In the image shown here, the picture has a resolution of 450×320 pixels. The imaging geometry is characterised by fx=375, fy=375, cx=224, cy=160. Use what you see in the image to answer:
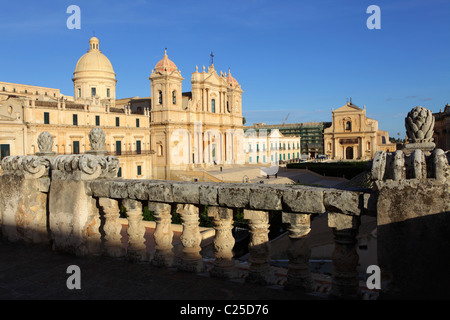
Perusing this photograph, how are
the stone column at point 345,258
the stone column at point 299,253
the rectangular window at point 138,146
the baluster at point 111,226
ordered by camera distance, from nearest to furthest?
the stone column at point 345,258, the stone column at point 299,253, the baluster at point 111,226, the rectangular window at point 138,146

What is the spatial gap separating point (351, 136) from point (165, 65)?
38.3m

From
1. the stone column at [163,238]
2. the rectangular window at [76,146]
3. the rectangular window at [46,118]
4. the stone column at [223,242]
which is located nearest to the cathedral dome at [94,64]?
the rectangular window at [76,146]

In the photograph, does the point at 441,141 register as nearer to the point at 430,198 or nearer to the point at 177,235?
the point at 177,235

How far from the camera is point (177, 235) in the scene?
42.9ft

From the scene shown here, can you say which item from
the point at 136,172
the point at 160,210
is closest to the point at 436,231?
the point at 160,210

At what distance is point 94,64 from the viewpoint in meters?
46.0

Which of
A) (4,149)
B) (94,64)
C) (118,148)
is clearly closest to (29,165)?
(4,149)

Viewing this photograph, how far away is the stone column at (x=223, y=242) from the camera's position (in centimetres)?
439

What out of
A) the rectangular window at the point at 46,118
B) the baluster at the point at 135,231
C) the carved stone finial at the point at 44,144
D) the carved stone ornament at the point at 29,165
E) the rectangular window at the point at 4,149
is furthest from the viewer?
the rectangular window at the point at 46,118

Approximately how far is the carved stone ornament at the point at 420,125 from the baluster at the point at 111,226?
3.94 metres

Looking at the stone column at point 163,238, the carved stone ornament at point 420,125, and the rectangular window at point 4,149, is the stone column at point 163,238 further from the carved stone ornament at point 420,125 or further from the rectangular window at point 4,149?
the rectangular window at point 4,149

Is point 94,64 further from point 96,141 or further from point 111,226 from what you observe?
point 111,226

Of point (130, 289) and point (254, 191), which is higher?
point (254, 191)

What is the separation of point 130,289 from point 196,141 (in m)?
42.6
